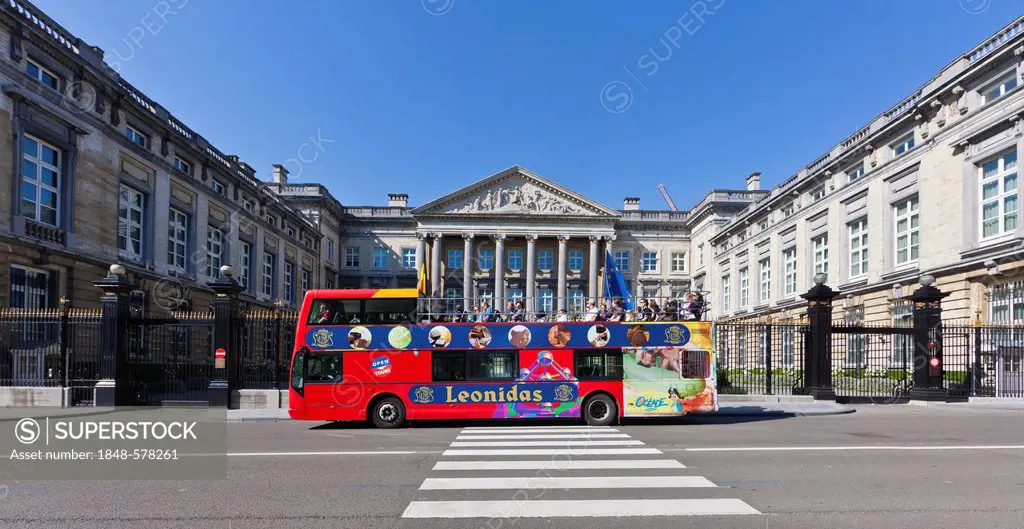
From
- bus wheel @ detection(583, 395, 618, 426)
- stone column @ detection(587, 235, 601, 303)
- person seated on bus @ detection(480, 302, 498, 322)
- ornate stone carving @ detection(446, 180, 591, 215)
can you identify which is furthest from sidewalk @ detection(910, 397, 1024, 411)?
ornate stone carving @ detection(446, 180, 591, 215)

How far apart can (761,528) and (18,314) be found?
22.9m

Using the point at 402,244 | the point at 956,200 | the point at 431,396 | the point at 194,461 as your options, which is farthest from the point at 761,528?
the point at 402,244

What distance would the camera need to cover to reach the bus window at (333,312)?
1608 centimetres

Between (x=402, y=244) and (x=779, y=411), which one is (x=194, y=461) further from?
(x=402, y=244)

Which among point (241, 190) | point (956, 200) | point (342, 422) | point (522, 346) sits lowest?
point (342, 422)

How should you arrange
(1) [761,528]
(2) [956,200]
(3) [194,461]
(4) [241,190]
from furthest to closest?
1. (4) [241,190]
2. (2) [956,200]
3. (3) [194,461]
4. (1) [761,528]

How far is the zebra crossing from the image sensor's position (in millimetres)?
7117

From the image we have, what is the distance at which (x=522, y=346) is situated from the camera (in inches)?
628

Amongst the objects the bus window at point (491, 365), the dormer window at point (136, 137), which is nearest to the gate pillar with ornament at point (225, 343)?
the bus window at point (491, 365)

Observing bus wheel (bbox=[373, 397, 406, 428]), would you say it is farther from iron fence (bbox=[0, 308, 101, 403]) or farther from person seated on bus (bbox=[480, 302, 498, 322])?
iron fence (bbox=[0, 308, 101, 403])

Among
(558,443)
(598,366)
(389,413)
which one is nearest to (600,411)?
(598,366)

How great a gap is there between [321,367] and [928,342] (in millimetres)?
20396

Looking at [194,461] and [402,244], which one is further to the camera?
[402,244]

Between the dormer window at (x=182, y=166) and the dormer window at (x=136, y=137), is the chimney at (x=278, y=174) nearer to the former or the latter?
the dormer window at (x=182, y=166)
